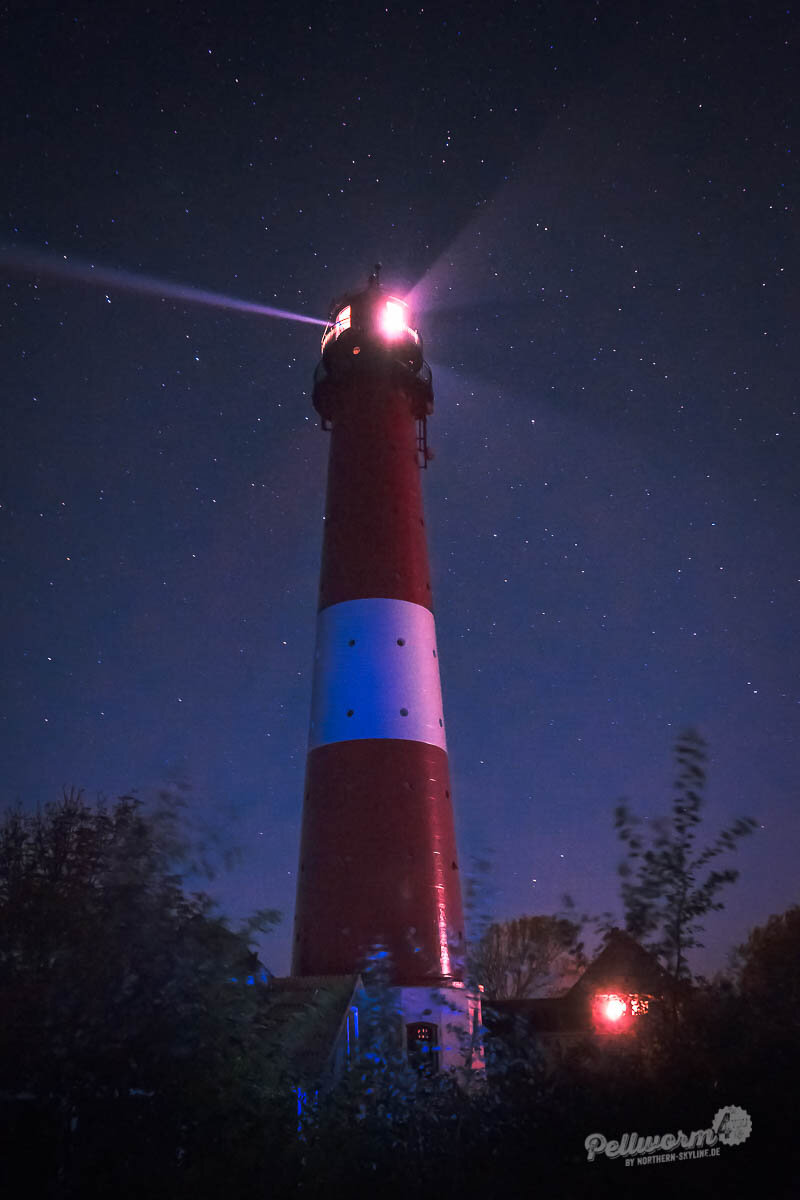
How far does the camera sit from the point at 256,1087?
5.90m

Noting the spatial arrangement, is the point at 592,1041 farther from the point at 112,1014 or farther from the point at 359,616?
the point at 359,616

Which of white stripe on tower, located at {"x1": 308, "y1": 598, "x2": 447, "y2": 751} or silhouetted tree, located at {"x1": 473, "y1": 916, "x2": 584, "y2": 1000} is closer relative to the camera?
white stripe on tower, located at {"x1": 308, "y1": 598, "x2": 447, "y2": 751}

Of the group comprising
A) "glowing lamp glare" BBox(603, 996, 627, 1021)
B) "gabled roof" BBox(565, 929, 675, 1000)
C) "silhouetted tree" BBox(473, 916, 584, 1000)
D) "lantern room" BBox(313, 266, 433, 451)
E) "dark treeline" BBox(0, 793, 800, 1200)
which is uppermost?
"lantern room" BBox(313, 266, 433, 451)

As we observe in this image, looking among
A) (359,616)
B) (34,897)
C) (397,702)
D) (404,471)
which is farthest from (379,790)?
(34,897)

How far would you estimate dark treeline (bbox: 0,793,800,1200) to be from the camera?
5.50 metres

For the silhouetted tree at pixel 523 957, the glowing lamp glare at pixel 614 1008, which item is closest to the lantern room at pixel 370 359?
the silhouetted tree at pixel 523 957

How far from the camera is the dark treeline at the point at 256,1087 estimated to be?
5.50 metres

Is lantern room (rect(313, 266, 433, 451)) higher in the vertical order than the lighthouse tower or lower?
higher

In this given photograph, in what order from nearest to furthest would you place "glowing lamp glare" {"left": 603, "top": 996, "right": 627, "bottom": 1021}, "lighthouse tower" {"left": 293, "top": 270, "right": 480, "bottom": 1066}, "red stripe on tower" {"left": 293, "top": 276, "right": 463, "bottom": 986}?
"glowing lamp glare" {"left": 603, "top": 996, "right": 627, "bottom": 1021} → "lighthouse tower" {"left": 293, "top": 270, "right": 480, "bottom": 1066} → "red stripe on tower" {"left": 293, "top": 276, "right": 463, "bottom": 986}

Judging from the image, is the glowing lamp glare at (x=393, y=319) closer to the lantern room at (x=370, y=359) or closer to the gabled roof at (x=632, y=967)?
the lantern room at (x=370, y=359)

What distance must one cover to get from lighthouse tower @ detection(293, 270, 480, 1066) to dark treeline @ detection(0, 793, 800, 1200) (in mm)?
11148

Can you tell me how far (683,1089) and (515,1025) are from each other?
4.17ft

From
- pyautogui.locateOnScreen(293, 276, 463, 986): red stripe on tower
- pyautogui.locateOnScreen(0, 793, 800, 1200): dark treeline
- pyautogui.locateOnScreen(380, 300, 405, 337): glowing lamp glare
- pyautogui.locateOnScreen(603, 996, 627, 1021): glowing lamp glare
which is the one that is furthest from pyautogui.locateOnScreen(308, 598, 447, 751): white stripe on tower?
pyautogui.locateOnScreen(0, 793, 800, 1200): dark treeline

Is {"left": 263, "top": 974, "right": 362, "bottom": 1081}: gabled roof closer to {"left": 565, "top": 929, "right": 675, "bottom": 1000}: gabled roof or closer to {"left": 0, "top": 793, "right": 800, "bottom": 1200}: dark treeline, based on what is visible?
{"left": 0, "top": 793, "right": 800, "bottom": 1200}: dark treeline
